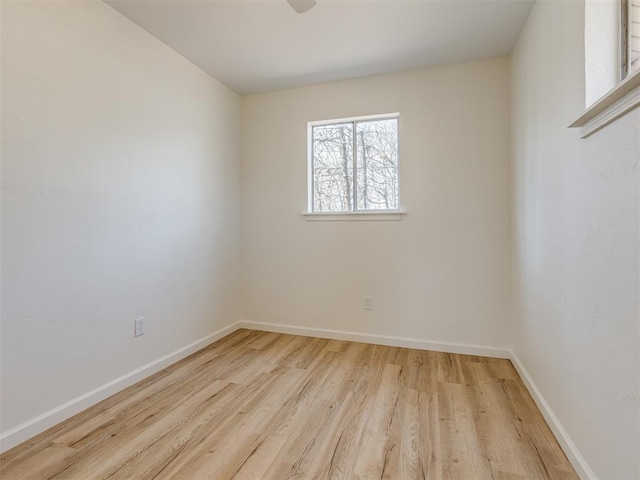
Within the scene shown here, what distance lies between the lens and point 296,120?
10.3 feet

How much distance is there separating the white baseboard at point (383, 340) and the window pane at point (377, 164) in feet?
3.95

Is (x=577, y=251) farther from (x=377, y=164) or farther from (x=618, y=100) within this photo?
(x=377, y=164)

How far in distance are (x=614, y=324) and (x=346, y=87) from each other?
105 inches

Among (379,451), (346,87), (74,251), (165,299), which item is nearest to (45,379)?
(74,251)

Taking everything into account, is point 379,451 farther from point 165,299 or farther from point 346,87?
point 346,87

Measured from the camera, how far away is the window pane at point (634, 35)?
1185 millimetres

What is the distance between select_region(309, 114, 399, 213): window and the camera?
290cm

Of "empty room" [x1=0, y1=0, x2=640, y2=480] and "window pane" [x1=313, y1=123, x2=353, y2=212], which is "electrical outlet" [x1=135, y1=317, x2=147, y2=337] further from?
"window pane" [x1=313, y1=123, x2=353, y2=212]

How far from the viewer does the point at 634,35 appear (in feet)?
3.95

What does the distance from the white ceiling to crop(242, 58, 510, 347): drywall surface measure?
0.25 meters

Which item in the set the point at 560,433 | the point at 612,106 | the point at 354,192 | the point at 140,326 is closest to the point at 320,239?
the point at 354,192

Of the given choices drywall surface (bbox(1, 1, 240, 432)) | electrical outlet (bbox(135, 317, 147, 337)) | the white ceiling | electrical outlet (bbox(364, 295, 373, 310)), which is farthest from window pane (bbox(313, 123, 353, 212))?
electrical outlet (bbox(135, 317, 147, 337))

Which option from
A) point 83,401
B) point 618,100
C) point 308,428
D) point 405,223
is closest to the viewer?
point 618,100

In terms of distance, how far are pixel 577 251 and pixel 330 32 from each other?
205 cm
